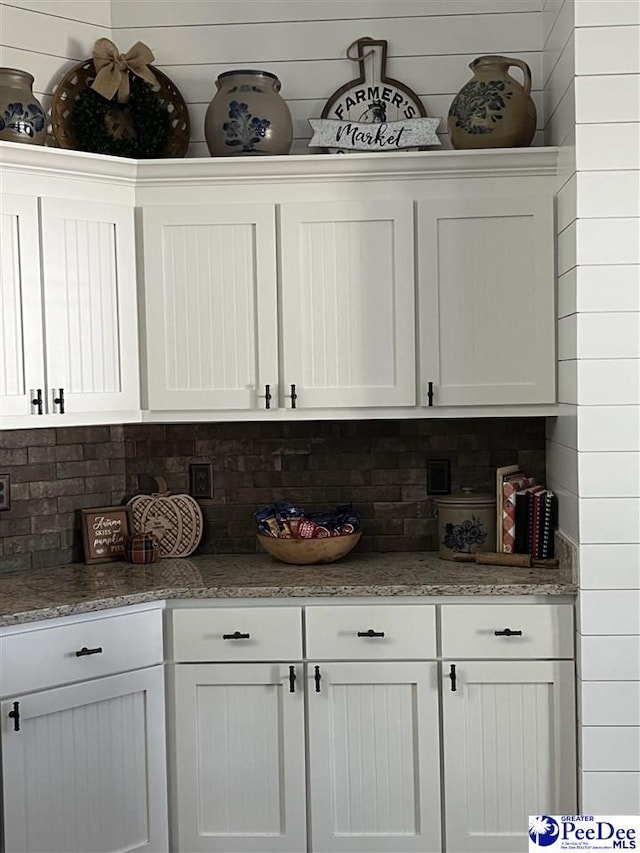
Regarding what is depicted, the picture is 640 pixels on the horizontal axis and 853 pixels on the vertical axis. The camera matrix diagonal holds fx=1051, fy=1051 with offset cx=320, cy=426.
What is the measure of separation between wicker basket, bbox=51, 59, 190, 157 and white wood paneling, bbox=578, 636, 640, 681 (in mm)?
1992

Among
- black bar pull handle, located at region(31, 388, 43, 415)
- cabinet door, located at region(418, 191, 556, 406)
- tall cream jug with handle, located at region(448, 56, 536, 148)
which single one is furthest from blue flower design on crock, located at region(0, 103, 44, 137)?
tall cream jug with handle, located at region(448, 56, 536, 148)

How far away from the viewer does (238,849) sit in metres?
3.00

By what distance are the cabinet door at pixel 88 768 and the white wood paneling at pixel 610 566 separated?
48.3 inches

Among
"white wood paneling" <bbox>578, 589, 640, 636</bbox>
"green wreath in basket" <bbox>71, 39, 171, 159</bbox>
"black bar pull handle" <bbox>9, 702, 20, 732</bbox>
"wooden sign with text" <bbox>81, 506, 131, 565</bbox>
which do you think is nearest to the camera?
"black bar pull handle" <bbox>9, 702, 20, 732</bbox>

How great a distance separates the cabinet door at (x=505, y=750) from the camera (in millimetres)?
2932

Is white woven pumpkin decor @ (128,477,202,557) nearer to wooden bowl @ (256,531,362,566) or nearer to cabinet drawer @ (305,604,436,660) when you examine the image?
wooden bowl @ (256,531,362,566)

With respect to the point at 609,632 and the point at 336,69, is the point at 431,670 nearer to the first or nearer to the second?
the point at 609,632

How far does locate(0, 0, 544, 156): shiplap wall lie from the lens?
3439 mm

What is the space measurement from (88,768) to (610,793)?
56.2 inches

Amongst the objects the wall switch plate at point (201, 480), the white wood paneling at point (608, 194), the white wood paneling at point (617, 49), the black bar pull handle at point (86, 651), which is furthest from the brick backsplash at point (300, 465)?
the white wood paneling at point (617, 49)

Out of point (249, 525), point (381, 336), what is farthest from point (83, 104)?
point (249, 525)

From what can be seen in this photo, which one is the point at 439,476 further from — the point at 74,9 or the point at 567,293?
the point at 74,9

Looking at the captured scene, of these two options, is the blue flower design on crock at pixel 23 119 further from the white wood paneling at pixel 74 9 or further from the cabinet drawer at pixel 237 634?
the cabinet drawer at pixel 237 634

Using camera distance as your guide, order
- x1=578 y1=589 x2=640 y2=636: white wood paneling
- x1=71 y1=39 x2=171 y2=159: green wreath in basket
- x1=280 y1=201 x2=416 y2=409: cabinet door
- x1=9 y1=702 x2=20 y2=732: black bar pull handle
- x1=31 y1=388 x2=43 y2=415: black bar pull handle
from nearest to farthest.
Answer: x1=9 y1=702 x2=20 y2=732: black bar pull handle < x1=578 y1=589 x2=640 y2=636: white wood paneling < x1=31 y1=388 x2=43 y2=415: black bar pull handle < x1=280 y1=201 x2=416 y2=409: cabinet door < x1=71 y1=39 x2=171 y2=159: green wreath in basket
